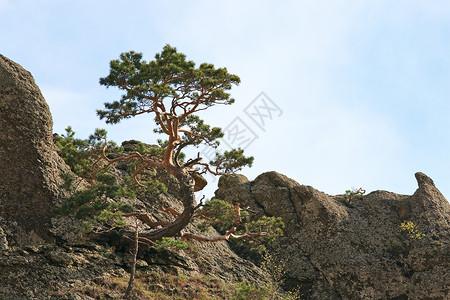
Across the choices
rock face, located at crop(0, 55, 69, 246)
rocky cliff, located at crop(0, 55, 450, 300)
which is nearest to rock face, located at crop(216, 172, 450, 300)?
rocky cliff, located at crop(0, 55, 450, 300)

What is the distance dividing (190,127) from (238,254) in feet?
31.8

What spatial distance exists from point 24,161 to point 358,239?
19.4 metres

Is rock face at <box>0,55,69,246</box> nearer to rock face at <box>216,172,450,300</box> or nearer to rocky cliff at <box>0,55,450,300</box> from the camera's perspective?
rocky cliff at <box>0,55,450,300</box>

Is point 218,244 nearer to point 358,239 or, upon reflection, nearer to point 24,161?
point 358,239

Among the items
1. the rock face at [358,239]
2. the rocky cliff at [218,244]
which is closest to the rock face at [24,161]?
the rocky cliff at [218,244]

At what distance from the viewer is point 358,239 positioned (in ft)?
86.1

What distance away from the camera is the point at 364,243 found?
26.1 metres

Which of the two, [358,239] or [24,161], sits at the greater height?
[358,239]

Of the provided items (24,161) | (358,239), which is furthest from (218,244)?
(24,161)

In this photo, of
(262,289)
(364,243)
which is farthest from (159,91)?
(364,243)

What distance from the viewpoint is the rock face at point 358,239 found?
79.2 ft

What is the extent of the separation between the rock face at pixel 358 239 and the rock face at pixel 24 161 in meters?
14.1

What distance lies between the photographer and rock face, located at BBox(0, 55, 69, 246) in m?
17.5

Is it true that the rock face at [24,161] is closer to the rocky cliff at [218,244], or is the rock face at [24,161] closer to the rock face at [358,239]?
the rocky cliff at [218,244]
